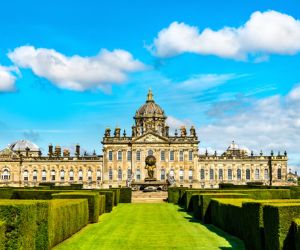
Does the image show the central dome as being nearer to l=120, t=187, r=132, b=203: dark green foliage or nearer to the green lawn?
l=120, t=187, r=132, b=203: dark green foliage

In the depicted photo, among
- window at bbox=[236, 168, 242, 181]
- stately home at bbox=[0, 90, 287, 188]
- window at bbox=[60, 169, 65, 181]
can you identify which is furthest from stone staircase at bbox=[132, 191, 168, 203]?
window at bbox=[236, 168, 242, 181]

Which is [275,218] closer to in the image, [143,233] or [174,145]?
[143,233]

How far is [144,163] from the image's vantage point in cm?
8294

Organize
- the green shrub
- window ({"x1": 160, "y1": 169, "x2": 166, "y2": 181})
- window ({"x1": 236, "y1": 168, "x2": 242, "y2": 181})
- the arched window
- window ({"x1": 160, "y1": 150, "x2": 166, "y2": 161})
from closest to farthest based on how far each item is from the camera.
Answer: the green shrub < window ({"x1": 160, "y1": 169, "x2": 166, "y2": 181}) < window ({"x1": 160, "y1": 150, "x2": 166, "y2": 161}) < the arched window < window ({"x1": 236, "y1": 168, "x2": 242, "y2": 181})

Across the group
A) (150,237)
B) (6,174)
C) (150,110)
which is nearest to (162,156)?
(150,110)

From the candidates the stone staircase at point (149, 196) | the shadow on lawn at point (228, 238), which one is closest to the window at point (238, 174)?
the stone staircase at point (149, 196)

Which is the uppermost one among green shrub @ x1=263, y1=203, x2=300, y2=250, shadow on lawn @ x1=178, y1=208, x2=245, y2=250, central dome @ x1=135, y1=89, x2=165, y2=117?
central dome @ x1=135, y1=89, x2=165, y2=117

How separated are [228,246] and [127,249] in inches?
130

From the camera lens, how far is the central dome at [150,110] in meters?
90.4

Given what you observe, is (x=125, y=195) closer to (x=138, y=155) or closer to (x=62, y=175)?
(x=138, y=155)

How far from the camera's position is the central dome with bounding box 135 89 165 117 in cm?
9038

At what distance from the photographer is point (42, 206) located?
1562 cm

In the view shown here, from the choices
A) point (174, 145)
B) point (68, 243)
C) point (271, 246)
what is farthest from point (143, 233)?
point (174, 145)

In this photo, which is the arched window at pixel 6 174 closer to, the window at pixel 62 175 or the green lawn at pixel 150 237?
the window at pixel 62 175
